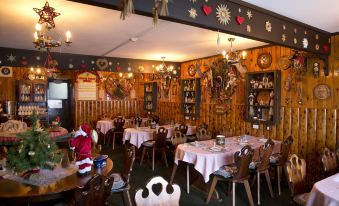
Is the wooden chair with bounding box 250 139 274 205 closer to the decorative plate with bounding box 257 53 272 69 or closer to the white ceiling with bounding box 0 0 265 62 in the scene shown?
the decorative plate with bounding box 257 53 272 69

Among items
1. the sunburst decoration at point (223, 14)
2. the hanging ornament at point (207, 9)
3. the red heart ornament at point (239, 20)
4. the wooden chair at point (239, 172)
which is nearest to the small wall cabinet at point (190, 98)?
the wooden chair at point (239, 172)

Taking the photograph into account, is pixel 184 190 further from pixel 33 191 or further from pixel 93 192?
pixel 33 191

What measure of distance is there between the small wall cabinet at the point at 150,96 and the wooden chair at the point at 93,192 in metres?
6.61

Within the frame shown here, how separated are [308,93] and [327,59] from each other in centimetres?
63

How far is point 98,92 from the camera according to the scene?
8867 millimetres

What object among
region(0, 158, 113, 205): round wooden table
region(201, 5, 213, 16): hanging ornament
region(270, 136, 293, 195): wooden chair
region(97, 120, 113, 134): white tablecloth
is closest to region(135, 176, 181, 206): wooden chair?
region(0, 158, 113, 205): round wooden table

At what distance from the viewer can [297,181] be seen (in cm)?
262

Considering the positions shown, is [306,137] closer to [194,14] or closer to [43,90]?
[194,14]

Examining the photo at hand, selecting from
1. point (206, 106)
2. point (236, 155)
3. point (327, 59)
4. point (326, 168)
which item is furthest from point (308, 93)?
point (206, 106)

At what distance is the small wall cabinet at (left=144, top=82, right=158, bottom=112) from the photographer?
8.69 metres

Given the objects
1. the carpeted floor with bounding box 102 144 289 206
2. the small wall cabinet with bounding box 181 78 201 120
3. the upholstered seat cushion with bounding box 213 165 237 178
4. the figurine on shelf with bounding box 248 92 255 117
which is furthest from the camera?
the small wall cabinet with bounding box 181 78 201 120

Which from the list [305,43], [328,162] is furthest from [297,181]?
[305,43]

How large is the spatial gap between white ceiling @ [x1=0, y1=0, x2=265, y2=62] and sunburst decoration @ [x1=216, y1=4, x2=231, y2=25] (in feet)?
3.68

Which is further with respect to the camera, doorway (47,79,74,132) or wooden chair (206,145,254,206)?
doorway (47,79,74,132)
